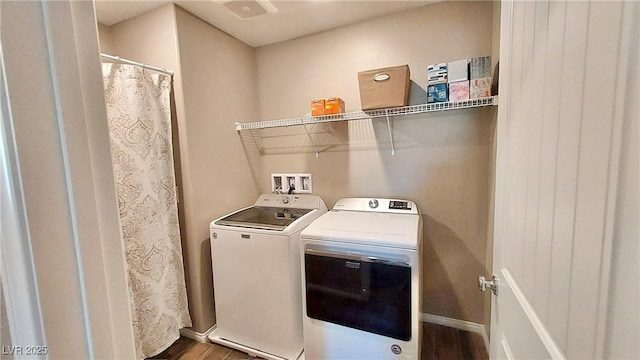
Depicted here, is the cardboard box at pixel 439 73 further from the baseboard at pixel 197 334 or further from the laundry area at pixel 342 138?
the baseboard at pixel 197 334

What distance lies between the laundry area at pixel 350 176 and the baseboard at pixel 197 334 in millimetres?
13

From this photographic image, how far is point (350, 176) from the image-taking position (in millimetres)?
2275

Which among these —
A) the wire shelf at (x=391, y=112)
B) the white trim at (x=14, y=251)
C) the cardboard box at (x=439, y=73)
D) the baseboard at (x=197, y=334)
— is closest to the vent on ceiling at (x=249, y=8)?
the wire shelf at (x=391, y=112)

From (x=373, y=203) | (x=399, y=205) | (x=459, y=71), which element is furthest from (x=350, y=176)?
(x=459, y=71)

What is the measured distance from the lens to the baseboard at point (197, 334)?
205cm

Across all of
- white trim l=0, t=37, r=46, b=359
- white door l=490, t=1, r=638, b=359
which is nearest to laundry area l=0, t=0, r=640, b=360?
white door l=490, t=1, r=638, b=359

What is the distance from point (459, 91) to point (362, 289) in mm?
1348

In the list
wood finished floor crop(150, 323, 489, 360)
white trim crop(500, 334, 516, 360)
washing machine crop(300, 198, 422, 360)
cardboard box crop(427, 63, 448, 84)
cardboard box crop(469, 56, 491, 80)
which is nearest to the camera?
white trim crop(500, 334, 516, 360)

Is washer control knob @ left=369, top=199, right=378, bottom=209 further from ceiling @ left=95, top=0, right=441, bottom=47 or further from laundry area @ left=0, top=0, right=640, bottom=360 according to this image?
ceiling @ left=95, top=0, right=441, bottom=47

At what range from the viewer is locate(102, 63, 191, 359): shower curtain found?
1624mm

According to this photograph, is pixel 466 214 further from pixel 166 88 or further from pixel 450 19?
pixel 166 88

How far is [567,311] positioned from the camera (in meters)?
0.48

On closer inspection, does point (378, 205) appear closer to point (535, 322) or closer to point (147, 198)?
point (535, 322)

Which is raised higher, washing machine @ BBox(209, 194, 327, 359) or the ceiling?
the ceiling
